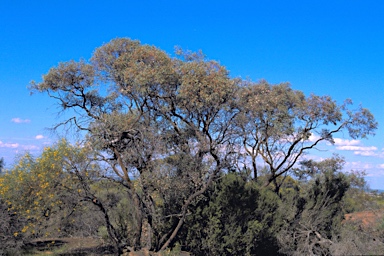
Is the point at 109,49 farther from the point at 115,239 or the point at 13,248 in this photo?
the point at 13,248

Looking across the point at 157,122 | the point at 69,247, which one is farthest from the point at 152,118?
the point at 69,247

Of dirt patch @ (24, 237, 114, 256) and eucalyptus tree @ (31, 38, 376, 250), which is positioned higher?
eucalyptus tree @ (31, 38, 376, 250)

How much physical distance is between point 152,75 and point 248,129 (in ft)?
18.8

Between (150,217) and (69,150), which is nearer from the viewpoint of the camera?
(69,150)

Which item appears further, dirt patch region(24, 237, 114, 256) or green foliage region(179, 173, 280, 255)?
dirt patch region(24, 237, 114, 256)

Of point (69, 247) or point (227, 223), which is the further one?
point (69, 247)

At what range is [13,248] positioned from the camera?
13.1m

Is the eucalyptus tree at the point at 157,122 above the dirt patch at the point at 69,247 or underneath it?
above

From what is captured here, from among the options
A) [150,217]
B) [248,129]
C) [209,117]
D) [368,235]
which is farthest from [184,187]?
[368,235]

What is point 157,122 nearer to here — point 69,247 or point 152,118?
point 152,118

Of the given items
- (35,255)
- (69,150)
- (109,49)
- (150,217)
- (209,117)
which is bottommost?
(35,255)

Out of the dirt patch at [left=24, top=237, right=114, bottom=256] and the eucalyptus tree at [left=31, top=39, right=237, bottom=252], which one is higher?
the eucalyptus tree at [left=31, top=39, right=237, bottom=252]

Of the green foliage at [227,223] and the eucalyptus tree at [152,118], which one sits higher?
the eucalyptus tree at [152,118]

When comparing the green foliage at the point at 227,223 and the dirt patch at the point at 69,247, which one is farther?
the dirt patch at the point at 69,247
